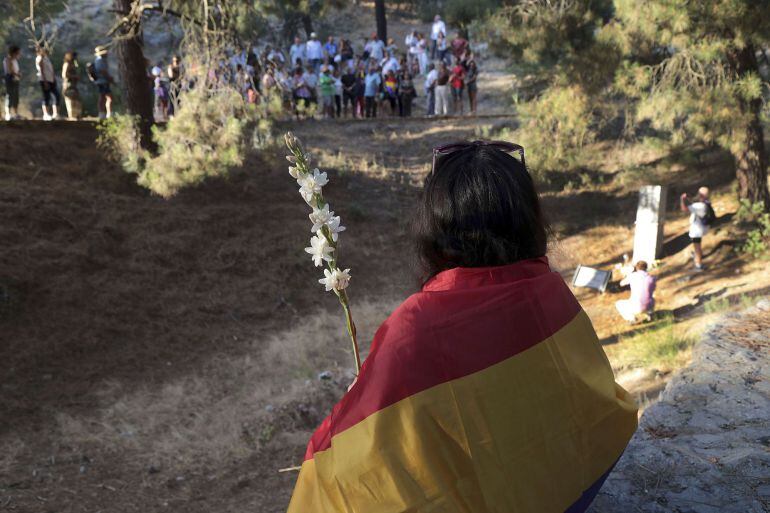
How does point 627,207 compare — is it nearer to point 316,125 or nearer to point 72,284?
point 316,125

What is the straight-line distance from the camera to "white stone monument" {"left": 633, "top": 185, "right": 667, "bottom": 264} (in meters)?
12.0

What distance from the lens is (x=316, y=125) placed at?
56.8ft

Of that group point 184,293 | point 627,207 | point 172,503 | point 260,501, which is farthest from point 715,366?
point 627,207

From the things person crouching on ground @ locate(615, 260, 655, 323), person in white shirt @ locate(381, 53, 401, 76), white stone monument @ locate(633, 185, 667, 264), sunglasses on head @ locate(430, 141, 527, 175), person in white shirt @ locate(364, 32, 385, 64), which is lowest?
person crouching on ground @ locate(615, 260, 655, 323)

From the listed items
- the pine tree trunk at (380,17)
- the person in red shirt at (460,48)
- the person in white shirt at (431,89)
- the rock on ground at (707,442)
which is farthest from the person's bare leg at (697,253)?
the pine tree trunk at (380,17)

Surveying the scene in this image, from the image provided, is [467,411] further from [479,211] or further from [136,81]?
[136,81]

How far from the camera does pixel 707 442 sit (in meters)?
3.46

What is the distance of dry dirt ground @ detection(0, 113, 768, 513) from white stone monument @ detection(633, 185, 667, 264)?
1.26 feet

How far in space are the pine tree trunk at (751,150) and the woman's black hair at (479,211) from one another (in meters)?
10.3

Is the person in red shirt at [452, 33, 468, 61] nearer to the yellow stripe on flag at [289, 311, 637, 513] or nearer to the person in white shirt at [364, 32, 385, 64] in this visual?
the person in white shirt at [364, 32, 385, 64]

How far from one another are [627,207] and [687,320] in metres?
5.97

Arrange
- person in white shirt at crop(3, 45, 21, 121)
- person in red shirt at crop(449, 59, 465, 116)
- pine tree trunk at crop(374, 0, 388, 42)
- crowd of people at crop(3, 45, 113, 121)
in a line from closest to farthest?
person in white shirt at crop(3, 45, 21, 121) < crowd of people at crop(3, 45, 113, 121) < person in red shirt at crop(449, 59, 465, 116) < pine tree trunk at crop(374, 0, 388, 42)

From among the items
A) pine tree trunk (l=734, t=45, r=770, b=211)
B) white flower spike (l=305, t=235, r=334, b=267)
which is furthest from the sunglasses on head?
pine tree trunk (l=734, t=45, r=770, b=211)

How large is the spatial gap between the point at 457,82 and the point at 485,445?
17.6 metres
